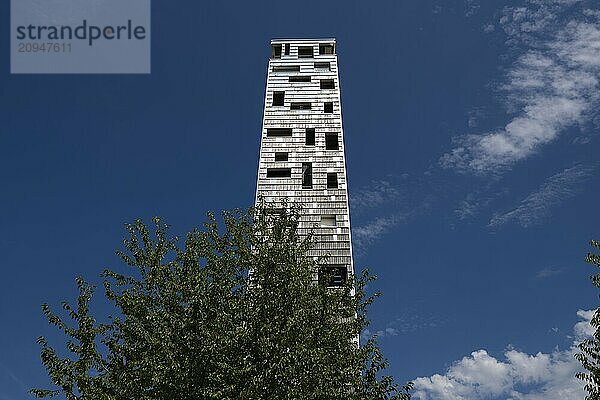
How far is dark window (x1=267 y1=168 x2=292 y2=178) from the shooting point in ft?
137

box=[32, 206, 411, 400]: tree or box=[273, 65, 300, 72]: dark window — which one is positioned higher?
box=[273, 65, 300, 72]: dark window

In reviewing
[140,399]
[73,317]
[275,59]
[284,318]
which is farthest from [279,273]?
[275,59]

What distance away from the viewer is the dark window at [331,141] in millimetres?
43178

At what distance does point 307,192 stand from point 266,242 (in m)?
15.8

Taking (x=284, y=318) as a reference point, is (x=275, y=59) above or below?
above

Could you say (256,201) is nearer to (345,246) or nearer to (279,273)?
(345,246)

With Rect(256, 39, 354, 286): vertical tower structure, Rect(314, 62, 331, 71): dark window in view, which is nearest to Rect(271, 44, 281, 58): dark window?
Rect(256, 39, 354, 286): vertical tower structure

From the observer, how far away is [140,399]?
21406mm

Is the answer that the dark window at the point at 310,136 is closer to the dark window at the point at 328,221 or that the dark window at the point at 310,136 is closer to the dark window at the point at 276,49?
the dark window at the point at 328,221

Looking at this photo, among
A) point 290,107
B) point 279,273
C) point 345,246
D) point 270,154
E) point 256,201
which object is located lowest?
point 279,273

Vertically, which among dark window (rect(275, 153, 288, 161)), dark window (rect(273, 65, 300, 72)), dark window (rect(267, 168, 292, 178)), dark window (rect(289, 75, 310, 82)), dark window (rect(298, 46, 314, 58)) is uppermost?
dark window (rect(298, 46, 314, 58))

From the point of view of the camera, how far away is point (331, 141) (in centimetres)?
4350

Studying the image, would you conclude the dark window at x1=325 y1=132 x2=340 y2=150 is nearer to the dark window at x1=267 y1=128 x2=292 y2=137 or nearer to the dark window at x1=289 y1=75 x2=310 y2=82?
the dark window at x1=267 y1=128 x2=292 y2=137

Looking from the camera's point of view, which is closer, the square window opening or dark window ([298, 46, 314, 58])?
dark window ([298, 46, 314, 58])
